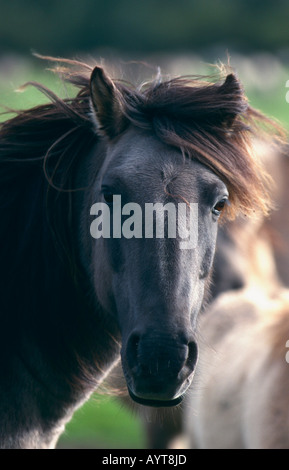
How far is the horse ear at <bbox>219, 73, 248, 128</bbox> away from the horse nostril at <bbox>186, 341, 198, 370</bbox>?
0.88 metres

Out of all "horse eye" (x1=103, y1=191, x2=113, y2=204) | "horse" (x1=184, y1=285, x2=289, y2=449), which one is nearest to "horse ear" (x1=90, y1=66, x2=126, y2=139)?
"horse eye" (x1=103, y1=191, x2=113, y2=204)

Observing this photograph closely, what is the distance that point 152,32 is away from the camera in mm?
15789

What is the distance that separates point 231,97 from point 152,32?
568 inches

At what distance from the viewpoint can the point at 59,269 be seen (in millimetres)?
2217

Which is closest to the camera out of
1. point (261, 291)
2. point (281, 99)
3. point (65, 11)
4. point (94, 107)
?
point (94, 107)

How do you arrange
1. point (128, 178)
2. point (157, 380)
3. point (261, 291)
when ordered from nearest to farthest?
1. point (157, 380)
2. point (128, 178)
3. point (261, 291)

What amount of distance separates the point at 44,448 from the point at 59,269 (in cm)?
66

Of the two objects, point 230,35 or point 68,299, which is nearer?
point 68,299

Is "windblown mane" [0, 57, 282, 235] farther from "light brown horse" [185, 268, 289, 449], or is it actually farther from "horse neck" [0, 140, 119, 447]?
"light brown horse" [185, 268, 289, 449]

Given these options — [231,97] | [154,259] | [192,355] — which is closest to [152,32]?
[231,97]

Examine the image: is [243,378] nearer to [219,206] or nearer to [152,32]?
[219,206]
